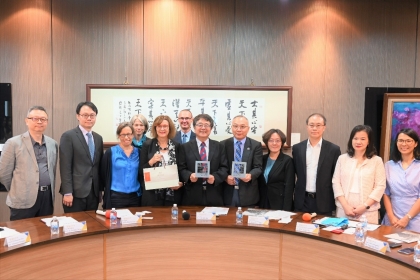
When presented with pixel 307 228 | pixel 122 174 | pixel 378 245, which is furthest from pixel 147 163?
pixel 378 245

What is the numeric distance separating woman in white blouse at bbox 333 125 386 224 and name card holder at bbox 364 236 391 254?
781mm

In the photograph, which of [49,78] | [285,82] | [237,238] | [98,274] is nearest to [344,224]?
[237,238]

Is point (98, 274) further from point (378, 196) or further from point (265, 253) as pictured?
point (378, 196)

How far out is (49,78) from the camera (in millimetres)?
4414

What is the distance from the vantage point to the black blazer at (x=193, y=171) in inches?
127

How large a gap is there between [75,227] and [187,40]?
9.24 ft

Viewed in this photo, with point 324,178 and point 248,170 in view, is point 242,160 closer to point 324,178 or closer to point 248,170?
point 248,170

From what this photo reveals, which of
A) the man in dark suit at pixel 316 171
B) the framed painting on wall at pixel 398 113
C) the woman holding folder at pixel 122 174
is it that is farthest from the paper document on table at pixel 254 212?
the framed painting on wall at pixel 398 113

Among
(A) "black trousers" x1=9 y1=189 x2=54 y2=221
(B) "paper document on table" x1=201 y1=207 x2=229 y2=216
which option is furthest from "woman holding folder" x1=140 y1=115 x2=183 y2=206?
(A) "black trousers" x1=9 y1=189 x2=54 y2=221

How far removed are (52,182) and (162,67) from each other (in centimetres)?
197

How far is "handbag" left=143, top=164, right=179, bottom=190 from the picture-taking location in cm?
300

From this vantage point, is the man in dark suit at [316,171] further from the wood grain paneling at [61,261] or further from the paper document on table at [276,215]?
the wood grain paneling at [61,261]

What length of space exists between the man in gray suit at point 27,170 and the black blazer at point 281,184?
1.99m

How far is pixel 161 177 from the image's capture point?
302 centimetres
